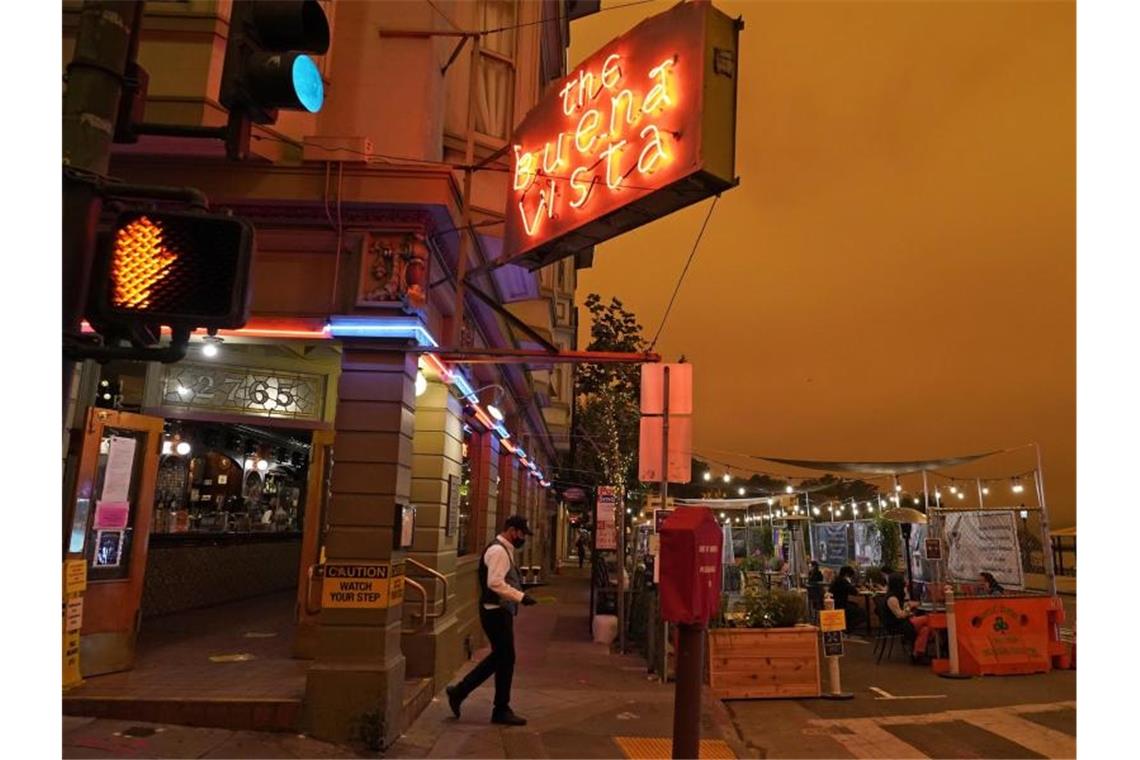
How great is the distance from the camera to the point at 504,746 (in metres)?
7.22

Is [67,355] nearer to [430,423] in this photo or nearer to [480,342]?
[430,423]

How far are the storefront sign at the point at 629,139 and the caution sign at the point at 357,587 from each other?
3289 millimetres

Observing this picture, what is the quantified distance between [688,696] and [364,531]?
3807 mm

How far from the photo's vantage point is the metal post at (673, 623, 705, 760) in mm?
4449

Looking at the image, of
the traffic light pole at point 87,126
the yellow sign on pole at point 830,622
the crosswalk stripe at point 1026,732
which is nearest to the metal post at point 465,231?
the traffic light pole at point 87,126

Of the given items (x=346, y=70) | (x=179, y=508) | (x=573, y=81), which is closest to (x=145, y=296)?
(x=573, y=81)

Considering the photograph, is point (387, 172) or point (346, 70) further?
point (346, 70)

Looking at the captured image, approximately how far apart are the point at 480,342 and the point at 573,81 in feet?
17.0

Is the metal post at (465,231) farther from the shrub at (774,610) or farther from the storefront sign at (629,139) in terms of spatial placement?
the shrub at (774,610)

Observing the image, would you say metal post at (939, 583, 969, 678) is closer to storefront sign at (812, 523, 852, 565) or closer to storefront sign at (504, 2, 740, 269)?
storefront sign at (504, 2, 740, 269)

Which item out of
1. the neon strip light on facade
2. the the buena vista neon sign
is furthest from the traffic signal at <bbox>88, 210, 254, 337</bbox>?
the neon strip light on facade

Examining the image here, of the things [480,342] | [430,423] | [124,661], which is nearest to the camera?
[124,661]

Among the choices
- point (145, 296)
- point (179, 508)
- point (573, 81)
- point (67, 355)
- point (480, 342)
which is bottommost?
point (179, 508)

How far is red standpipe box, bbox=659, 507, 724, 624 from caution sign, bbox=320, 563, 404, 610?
10.8ft
